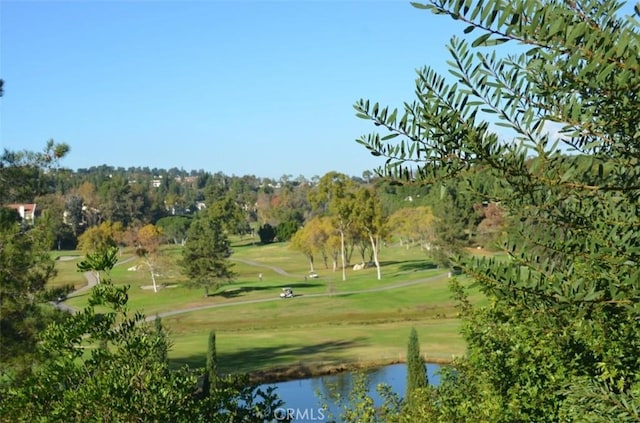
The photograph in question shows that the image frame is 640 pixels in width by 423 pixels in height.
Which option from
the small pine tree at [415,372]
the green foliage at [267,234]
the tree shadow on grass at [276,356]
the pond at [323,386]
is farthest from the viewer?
the green foliage at [267,234]

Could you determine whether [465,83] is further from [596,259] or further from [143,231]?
[143,231]

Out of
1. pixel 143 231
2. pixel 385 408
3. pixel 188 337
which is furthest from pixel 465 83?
pixel 143 231

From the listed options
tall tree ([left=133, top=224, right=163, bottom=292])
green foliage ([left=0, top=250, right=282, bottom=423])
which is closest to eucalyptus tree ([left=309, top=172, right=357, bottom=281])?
tall tree ([left=133, top=224, right=163, bottom=292])

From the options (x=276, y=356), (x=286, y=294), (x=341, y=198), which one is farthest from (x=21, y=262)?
(x=341, y=198)

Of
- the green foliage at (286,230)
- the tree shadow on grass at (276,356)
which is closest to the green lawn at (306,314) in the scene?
the tree shadow on grass at (276,356)

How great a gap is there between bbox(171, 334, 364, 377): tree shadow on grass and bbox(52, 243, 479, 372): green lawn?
0.05 metres

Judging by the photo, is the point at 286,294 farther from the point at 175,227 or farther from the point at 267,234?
the point at 175,227

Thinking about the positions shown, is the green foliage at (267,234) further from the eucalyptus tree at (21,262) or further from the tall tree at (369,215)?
the eucalyptus tree at (21,262)

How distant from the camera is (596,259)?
3.65 meters

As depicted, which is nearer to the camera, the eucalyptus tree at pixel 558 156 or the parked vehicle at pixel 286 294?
the eucalyptus tree at pixel 558 156

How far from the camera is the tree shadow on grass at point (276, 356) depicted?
33.1 metres

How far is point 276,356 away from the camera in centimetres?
3600

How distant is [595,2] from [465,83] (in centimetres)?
75

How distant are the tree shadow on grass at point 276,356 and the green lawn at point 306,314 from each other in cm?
5
